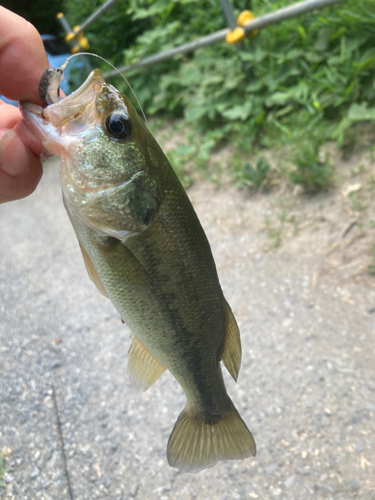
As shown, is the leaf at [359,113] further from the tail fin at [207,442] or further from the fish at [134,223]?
the tail fin at [207,442]

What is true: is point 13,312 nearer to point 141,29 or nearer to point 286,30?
point 286,30

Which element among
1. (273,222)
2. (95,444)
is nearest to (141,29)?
(273,222)

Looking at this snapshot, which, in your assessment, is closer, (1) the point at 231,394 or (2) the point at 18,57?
(2) the point at 18,57

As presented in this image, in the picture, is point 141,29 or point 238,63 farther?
point 141,29

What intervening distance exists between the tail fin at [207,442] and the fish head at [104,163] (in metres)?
0.72

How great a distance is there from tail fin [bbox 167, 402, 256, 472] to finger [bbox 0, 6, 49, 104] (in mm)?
1147

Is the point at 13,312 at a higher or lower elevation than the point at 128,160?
lower

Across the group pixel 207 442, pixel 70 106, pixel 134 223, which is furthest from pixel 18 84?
pixel 207 442

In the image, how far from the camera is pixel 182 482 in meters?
1.99

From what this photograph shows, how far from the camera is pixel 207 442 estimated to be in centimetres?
134

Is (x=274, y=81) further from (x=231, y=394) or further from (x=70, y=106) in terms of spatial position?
(x=70, y=106)

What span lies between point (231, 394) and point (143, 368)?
3.79 feet

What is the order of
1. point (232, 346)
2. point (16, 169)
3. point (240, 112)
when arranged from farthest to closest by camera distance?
point (240, 112) → point (232, 346) → point (16, 169)

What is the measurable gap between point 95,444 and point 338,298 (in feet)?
5.67
